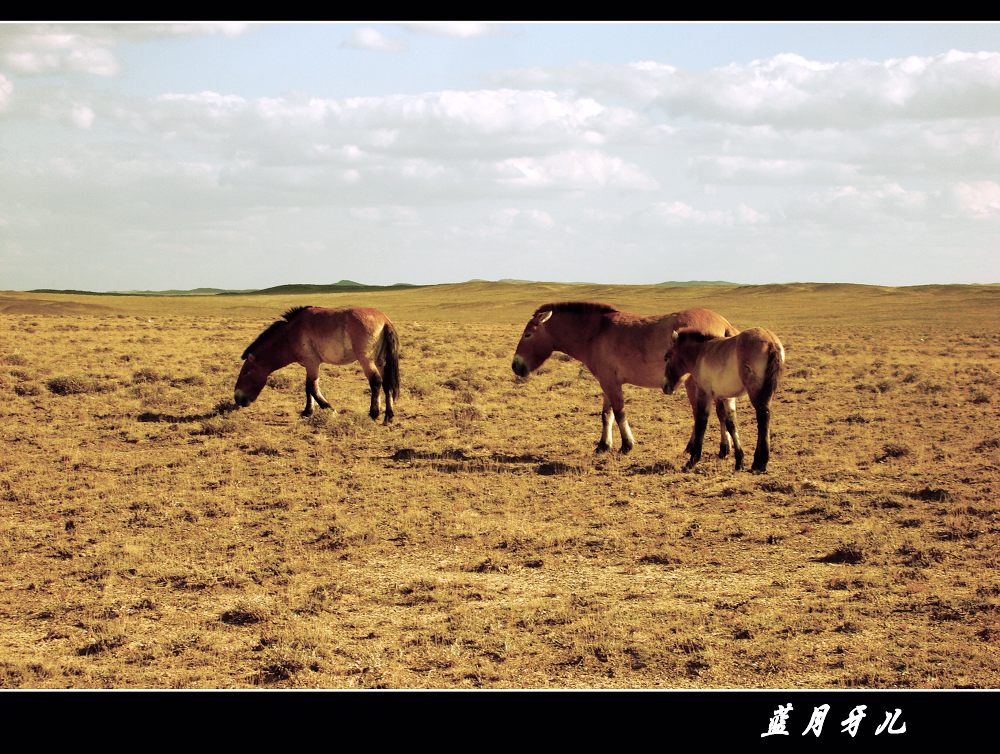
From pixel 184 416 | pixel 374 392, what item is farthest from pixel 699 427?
pixel 184 416

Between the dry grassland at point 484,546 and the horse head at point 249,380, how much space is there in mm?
536

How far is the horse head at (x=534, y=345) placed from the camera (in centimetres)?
1525

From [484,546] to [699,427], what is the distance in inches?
187

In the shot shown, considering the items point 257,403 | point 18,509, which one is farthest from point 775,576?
point 257,403

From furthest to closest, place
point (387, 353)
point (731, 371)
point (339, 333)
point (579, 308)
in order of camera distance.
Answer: point (339, 333), point (387, 353), point (579, 308), point (731, 371)

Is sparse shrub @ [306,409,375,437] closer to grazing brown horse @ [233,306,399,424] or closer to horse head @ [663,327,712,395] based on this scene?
grazing brown horse @ [233,306,399,424]

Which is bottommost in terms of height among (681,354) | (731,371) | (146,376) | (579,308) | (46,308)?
(146,376)

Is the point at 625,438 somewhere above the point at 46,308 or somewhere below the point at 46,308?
below

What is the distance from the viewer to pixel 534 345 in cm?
1546

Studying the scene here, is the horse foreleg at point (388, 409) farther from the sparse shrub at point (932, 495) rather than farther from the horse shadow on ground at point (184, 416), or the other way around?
the sparse shrub at point (932, 495)

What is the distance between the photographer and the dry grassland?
6.39m

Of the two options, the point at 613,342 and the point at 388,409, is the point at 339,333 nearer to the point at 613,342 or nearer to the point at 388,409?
the point at 388,409

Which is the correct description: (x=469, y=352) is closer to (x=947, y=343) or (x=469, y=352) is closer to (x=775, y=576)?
(x=947, y=343)

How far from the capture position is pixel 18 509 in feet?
36.5
